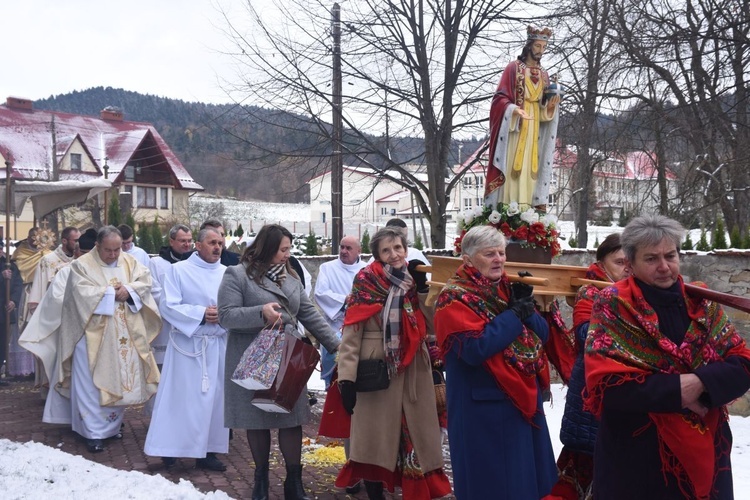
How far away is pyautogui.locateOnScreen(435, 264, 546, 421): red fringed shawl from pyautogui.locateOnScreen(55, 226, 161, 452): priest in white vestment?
4265mm

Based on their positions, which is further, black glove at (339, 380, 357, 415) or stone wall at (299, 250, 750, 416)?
stone wall at (299, 250, 750, 416)

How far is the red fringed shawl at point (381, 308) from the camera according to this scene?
5406mm

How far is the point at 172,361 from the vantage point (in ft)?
22.8

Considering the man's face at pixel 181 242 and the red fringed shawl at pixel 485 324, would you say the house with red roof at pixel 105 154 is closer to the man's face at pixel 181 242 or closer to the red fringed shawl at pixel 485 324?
the man's face at pixel 181 242

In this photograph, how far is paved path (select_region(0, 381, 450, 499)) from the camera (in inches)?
248

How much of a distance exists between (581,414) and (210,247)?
3.48m

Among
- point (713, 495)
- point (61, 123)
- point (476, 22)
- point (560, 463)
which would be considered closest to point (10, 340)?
point (476, 22)

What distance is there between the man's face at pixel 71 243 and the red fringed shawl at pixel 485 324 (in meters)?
7.64

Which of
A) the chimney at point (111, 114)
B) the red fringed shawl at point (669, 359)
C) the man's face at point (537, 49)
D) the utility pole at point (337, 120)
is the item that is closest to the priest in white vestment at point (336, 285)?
the man's face at point (537, 49)

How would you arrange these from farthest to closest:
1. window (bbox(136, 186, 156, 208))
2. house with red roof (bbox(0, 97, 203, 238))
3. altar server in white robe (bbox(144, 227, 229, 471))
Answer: window (bbox(136, 186, 156, 208)) < house with red roof (bbox(0, 97, 203, 238)) < altar server in white robe (bbox(144, 227, 229, 471))

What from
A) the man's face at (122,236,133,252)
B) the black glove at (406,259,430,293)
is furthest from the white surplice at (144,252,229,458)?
the man's face at (122,236,133,252)

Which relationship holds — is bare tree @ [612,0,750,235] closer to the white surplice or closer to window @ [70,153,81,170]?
the white surplice

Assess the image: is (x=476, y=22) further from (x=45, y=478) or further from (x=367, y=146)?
(x=45, y=478)

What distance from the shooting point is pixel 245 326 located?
5.48 meters
